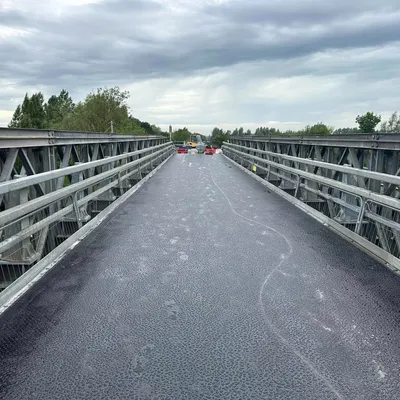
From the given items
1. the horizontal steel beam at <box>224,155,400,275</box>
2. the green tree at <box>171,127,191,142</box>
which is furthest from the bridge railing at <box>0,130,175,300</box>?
the green tree at <box>171,127,191,142</box>

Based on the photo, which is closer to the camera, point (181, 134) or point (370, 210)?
point (370, 210)

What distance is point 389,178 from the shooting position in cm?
466

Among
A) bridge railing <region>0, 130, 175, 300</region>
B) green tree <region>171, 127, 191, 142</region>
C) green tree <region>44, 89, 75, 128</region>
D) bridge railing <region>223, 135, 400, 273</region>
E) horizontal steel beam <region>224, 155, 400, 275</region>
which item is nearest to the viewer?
bridge railing <region>0, 130, 175, 300</region>

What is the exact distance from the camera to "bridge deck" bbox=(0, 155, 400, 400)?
2.55 meters

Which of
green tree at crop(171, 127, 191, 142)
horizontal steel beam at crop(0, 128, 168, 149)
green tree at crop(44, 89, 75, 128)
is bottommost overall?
green tree at crop(171, 127, 191, 142)

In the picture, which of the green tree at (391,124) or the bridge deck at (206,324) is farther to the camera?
the green tree at (391,124)

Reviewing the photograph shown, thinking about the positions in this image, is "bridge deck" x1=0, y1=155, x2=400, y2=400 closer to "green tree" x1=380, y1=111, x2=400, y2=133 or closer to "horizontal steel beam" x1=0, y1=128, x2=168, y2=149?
"horizontal steel beam" x1=0, y1=128, x2=168, y2=149

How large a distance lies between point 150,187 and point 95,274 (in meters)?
7.89

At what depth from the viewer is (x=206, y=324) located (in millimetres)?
3299

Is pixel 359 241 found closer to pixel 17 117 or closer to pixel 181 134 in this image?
pixel 17 117

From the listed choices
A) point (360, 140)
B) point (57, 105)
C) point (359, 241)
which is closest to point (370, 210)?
point (359, 241)

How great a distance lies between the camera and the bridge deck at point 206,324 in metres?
2.55

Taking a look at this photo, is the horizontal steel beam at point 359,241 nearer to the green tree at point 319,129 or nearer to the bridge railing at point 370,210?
the bridge railing at point 370,210

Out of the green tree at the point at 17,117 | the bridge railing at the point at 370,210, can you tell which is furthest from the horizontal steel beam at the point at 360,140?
the green tree at the point at 17,117
